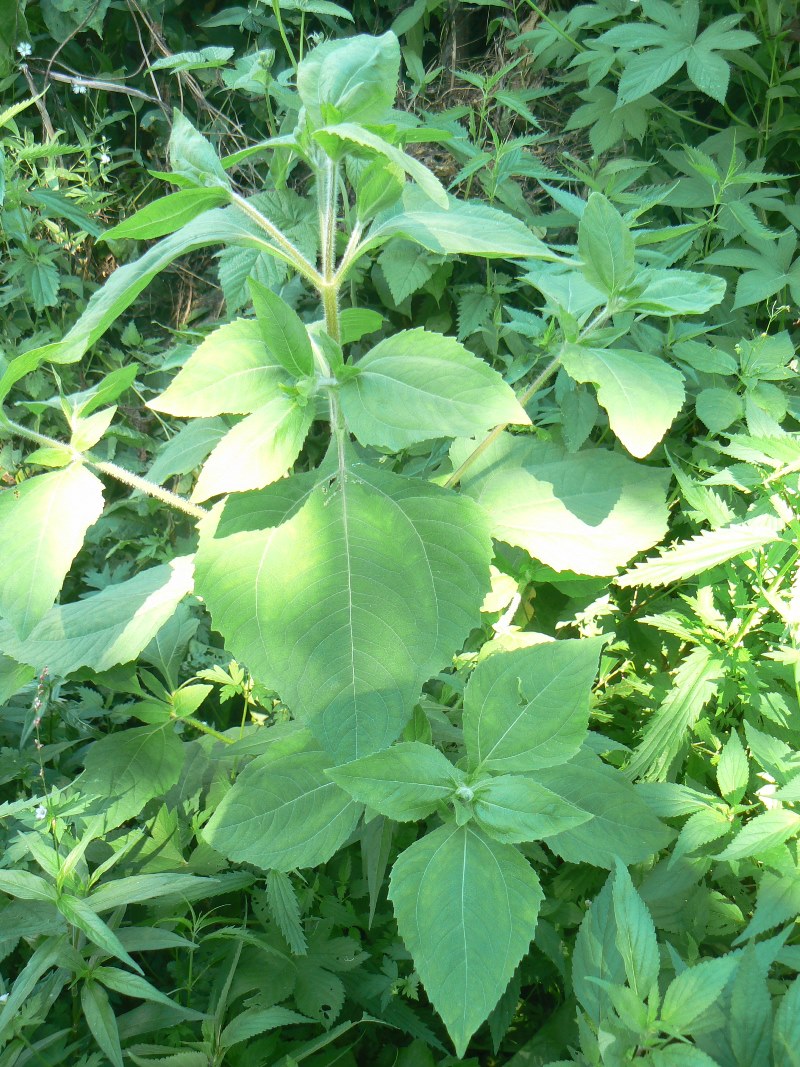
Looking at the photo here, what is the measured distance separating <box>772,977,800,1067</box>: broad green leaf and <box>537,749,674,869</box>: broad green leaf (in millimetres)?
277

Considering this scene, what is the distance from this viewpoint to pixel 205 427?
165 cm

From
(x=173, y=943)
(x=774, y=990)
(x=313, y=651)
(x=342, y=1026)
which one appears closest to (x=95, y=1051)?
(x=173, y=943)

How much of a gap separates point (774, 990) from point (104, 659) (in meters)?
1.09

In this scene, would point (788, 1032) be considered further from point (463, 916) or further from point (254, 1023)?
point (254, 1023)

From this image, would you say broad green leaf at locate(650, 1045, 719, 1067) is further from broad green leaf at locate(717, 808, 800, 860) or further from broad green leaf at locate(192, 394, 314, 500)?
broad green leaf at locate(192, 394, 314, 500)

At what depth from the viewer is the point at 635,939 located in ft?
3.37

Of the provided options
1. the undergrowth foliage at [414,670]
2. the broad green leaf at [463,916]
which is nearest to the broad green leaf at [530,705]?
the undergrowth foliage at [414,670]

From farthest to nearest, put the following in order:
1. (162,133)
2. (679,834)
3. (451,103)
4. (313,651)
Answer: (162,133), (451,103), (679,834), (313,651)

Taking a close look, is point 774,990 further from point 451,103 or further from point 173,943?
point 451,103

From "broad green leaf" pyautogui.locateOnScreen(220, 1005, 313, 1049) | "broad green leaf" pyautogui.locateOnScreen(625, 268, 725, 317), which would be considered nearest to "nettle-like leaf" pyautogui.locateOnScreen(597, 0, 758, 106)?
"broad green leaf" pyautogui.locateOnScreen(625, 268, 725, 317)

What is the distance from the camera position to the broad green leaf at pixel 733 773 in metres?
1.27

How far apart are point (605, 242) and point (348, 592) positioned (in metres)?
0.60

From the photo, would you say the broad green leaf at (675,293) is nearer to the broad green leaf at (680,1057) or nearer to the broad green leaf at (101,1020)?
the broad green leaf at (680,1057)

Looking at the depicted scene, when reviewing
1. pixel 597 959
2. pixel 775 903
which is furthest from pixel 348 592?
pixel 775 903
